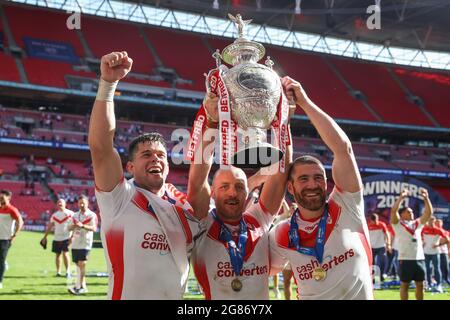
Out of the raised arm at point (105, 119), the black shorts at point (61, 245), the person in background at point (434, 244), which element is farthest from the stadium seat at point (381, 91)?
the raised arm at point (105, 119)

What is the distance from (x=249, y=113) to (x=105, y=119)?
3.35 ft

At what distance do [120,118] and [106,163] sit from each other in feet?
107

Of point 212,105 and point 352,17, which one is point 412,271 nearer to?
point 212,105

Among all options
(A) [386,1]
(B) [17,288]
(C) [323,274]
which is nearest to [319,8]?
(A) [386,1]

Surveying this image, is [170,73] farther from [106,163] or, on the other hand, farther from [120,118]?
[106,163]

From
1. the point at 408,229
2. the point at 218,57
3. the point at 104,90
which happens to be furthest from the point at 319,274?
the point at 408,229

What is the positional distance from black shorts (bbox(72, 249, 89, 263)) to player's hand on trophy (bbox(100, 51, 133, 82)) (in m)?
7.12

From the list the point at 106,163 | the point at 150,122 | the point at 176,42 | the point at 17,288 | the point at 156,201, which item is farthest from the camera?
the point at 176,42

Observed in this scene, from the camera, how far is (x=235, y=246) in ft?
9.41

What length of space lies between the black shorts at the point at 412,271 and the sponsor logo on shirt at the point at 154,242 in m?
6.59

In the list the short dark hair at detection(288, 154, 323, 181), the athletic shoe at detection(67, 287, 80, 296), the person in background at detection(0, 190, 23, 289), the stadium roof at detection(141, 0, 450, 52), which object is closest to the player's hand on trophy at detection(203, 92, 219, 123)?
the short dark hair at detection(288, 154, 323, 181)

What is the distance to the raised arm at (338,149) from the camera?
287 centimetres

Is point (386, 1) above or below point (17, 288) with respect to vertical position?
above

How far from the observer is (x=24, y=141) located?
28.8m
